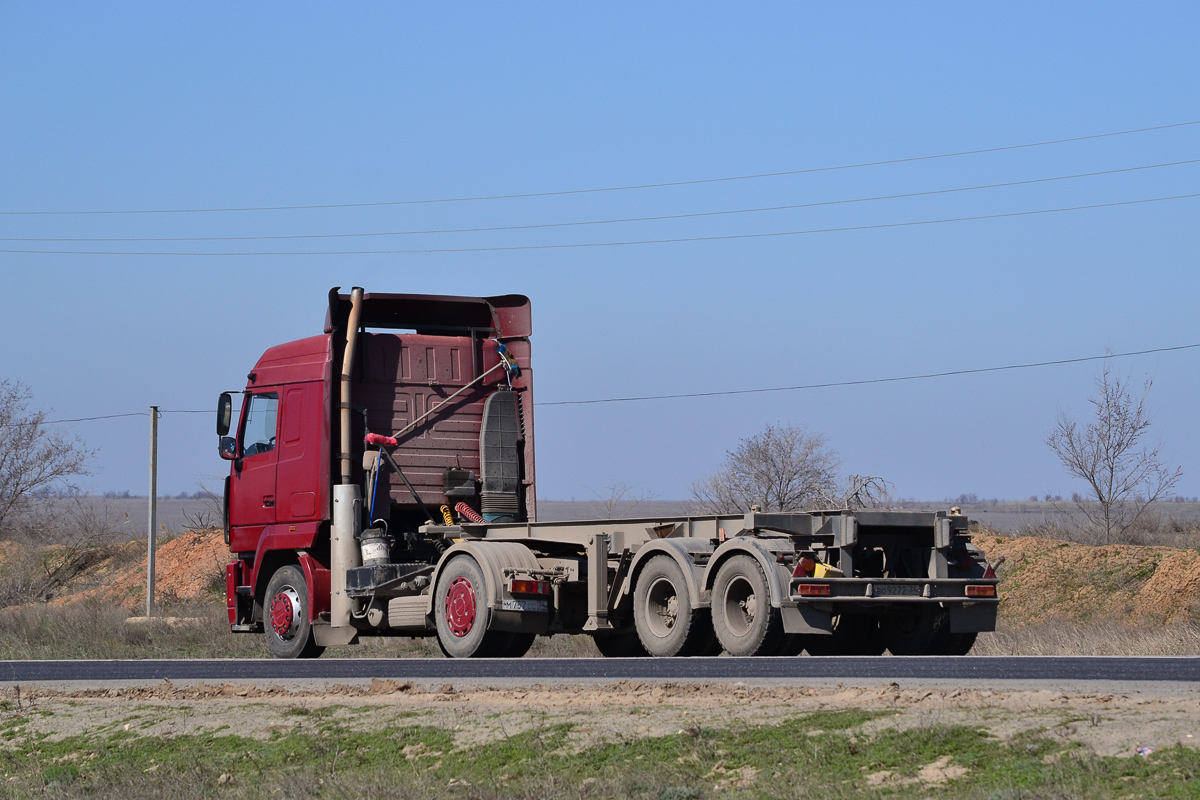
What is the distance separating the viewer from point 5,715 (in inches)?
481

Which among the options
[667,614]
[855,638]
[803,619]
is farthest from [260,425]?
[803,619]

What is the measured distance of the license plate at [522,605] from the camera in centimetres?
1444

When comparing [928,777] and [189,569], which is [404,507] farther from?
[189,569]

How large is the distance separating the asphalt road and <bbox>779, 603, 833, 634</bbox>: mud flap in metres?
0.69

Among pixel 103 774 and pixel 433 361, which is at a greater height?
pixel 433 361

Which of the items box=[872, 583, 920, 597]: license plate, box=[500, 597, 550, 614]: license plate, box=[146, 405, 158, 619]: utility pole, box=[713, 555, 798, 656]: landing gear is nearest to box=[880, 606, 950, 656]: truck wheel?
box=[872, 583, 920, 597]: license plate

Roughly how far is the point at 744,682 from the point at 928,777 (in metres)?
3.00

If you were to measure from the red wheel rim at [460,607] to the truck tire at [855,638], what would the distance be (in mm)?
3418

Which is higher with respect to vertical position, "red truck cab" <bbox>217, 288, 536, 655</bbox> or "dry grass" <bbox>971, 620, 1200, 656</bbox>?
"red truck cab" <bbox>217, 288, 536, 655</bbox>

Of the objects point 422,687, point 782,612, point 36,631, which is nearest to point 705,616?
point 782,612

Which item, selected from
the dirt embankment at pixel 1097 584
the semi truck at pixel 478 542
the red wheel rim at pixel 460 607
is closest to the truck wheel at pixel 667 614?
the semi truck at pixel 478 542

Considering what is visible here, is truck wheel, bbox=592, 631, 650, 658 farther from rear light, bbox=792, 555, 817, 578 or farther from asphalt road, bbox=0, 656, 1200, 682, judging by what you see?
rear light, bbox=792, 555, 817, 578

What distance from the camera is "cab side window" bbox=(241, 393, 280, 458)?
17422 mm

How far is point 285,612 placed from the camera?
17.2 metres
